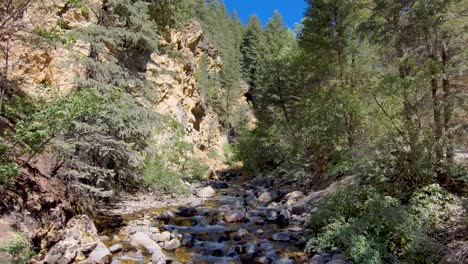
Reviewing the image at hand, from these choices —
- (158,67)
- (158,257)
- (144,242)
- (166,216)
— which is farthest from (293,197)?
(158,67)

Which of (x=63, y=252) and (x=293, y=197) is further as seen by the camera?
(x=293, y=197)

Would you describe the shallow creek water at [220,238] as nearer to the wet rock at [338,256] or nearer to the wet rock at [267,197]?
the wet rock at [338,256]

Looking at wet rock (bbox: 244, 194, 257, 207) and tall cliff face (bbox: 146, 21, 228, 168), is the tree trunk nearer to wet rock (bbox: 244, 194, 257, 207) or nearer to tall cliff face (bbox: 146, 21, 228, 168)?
wet rock (bbox: 244, 194, 257, 207)

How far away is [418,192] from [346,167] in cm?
195

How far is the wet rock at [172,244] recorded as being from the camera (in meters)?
9.21

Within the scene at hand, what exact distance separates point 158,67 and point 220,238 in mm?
12061

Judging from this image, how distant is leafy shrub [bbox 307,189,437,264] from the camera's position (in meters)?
6.88

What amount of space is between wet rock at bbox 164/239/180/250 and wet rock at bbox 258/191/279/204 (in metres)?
6.68

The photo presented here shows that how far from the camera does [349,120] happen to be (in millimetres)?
14430

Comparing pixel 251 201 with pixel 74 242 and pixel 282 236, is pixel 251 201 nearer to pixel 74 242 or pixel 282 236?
pixel 282 236

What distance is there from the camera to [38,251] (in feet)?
24.1

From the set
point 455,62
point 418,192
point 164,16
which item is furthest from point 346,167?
point 164,16

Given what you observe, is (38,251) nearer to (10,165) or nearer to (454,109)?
(10,165)

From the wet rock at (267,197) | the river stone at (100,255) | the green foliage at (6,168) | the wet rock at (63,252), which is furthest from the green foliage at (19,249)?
the wet rock at (267,197)
